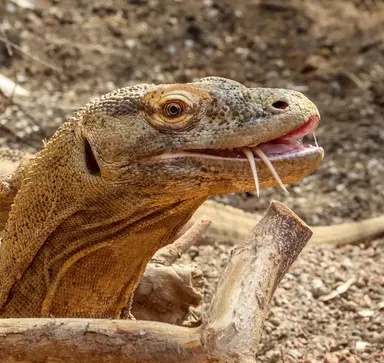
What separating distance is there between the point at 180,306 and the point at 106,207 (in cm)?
140

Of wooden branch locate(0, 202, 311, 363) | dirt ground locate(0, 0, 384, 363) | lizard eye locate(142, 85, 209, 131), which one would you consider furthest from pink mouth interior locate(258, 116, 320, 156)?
dirt ground locate(0, 0, 384, 363)

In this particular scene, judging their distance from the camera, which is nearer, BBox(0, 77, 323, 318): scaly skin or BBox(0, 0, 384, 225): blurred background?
BBox(0, 77, 323, 318): scaly skin

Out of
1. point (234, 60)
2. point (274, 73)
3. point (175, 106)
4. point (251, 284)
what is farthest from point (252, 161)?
point (234, 60)

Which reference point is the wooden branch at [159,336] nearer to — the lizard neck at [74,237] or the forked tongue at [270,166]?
the forked tongue at [270,166]

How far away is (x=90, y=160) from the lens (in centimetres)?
321

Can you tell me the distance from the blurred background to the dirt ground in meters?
0.01

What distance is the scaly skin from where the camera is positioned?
295 centimetres

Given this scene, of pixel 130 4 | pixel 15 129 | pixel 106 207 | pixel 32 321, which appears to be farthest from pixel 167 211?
pixel 130 4

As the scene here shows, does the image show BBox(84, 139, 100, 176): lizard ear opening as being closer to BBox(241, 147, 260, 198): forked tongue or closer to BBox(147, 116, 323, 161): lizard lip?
BBox(147, 116, 323, 161): lizard lip

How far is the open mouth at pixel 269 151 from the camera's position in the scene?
9.52 feet

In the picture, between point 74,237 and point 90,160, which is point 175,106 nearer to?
point 90,160

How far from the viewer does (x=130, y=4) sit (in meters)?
10.5

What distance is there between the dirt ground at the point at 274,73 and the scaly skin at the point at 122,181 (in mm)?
1624

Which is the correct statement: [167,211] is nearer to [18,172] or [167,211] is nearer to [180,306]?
[18,172]
